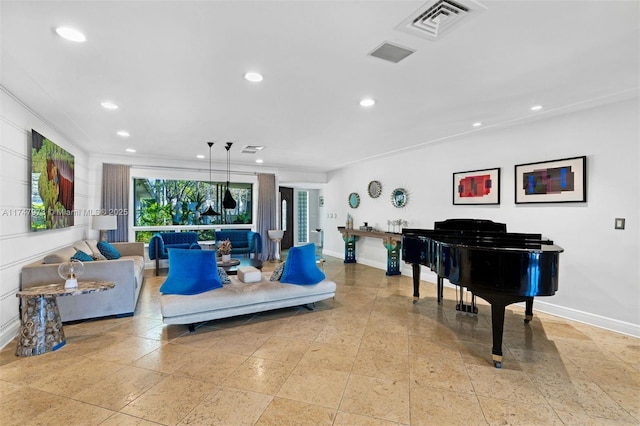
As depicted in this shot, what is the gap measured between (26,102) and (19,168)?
742 millimetres

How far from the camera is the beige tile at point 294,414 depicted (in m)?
1.98

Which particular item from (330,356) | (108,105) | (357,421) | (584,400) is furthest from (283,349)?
(108,105)

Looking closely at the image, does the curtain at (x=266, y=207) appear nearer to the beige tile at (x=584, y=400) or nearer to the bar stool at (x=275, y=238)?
the bar stool at (x=275, y=238)

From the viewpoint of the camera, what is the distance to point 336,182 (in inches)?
342

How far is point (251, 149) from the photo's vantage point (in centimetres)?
596

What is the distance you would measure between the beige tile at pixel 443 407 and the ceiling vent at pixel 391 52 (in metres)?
2.57

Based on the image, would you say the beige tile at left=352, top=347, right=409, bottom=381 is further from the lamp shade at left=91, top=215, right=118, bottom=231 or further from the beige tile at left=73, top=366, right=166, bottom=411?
the lamp shade at left=91, top=215, right=118, bottom=231

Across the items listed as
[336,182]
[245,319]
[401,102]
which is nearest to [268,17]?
[401,102]

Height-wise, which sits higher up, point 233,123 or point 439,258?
point 233,123

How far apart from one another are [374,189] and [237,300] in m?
4.50

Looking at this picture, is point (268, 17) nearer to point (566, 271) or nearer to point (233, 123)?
point (233, 123)

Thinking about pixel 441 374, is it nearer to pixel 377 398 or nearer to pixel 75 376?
pixel 377 398

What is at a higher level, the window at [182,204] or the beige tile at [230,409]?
the window at [182,204]

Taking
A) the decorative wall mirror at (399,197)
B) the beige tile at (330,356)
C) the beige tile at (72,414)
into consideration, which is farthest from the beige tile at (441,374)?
Result: the decorative wall mirror at (399,197)
